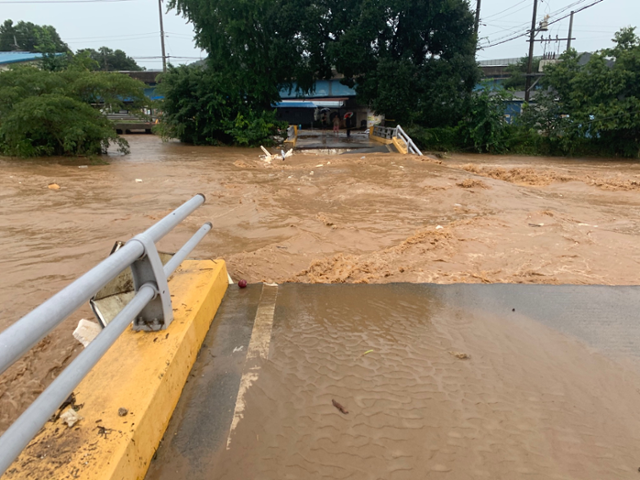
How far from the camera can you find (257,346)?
290 cm

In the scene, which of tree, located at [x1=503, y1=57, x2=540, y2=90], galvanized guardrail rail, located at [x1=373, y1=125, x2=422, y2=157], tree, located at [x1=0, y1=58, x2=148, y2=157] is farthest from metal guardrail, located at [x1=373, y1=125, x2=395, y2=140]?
tree, located at [x1=503, y1=57, x2=540, y2=90]

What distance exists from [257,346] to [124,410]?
1070 mm

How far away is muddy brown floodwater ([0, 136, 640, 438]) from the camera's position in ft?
15.8

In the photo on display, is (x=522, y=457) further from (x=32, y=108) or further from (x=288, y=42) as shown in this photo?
(x=288, y=42)

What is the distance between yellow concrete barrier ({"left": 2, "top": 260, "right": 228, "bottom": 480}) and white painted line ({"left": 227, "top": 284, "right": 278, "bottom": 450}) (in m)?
0.33

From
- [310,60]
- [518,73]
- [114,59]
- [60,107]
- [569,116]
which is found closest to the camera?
[60,107]


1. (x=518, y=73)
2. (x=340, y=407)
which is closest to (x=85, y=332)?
(x=340, y=407)

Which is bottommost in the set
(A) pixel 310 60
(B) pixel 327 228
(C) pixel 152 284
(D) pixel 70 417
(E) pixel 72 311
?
(B) pixel 327 228

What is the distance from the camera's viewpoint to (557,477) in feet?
6.35

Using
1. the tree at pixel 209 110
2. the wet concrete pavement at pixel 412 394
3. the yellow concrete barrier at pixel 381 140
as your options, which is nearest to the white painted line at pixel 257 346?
the wet concrete pavement at pixel 412 394

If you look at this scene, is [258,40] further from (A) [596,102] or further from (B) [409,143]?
(A) [596,102]

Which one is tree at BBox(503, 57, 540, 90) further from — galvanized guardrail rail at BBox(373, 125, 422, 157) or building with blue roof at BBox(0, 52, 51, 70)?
building with blue roof at BBox(0, 52, 51, 70)

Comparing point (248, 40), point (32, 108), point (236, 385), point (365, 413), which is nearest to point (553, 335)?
point (365, 413)

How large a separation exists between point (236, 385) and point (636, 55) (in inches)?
1040
